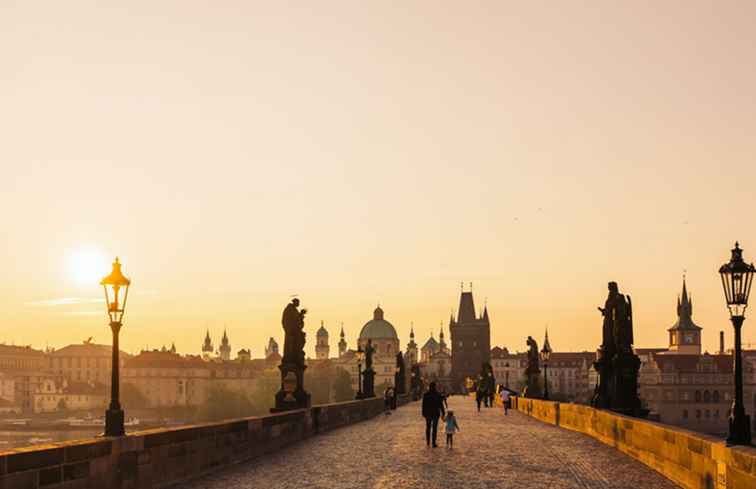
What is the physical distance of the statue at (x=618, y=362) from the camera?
90.7 ft

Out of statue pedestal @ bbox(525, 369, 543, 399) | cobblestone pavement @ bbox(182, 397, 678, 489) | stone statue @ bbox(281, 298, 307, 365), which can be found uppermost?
stone statue @ bbox(281, 298, 307, 365)

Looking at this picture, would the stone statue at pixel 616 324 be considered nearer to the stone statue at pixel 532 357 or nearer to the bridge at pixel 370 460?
the bridge at pixel 370 460

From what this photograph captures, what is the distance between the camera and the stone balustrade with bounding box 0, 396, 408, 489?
11.8m

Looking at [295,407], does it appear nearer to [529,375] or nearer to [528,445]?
[528,445]

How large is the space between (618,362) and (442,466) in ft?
32.4

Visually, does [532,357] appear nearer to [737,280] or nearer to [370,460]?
[370,460]

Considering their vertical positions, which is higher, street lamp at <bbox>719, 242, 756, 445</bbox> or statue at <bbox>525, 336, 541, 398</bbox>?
street lamp at <bbox>719, 242, 756, 445</bbox>

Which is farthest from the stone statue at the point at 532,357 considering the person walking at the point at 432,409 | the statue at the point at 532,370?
the person walking at the point at 432,409

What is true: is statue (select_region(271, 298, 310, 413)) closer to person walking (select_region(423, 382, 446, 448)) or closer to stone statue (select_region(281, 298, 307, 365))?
stone statue (select_region(281, 298, 307, 365))

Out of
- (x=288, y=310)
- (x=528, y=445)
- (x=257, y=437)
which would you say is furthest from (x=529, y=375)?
(x=257, y=437)

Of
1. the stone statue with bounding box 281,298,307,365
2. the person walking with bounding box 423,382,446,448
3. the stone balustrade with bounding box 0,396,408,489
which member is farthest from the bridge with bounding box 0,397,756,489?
the stone statue with bounding box 281,298,307,365

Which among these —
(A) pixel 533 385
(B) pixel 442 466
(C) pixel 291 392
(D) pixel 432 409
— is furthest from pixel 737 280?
(A) pixel 533 385

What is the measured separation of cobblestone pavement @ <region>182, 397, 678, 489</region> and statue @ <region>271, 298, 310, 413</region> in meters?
2.67

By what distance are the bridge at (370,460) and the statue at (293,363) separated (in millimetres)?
2224
